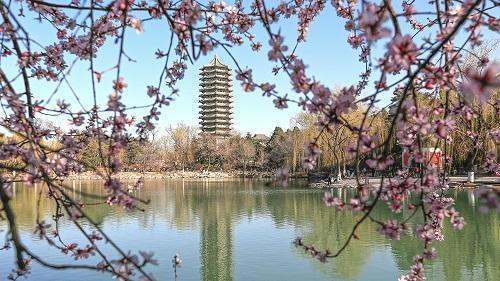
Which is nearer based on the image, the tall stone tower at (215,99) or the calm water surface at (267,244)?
the calm water surface at (267,244)

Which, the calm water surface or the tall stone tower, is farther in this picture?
the tall stone tower

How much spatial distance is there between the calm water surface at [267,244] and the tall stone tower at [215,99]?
3780 centimetres

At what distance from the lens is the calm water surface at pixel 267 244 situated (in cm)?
880

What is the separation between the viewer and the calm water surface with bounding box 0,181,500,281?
880cm

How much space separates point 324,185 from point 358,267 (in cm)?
1918

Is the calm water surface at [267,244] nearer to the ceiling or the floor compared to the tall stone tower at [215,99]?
nearer to the floor

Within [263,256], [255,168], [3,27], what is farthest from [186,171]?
[3,27]

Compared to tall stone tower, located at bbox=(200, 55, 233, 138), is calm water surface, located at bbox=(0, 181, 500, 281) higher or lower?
lower

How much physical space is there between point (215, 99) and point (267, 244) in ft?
148

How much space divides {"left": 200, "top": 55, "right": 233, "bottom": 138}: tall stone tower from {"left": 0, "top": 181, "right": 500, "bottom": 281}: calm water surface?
124 feet

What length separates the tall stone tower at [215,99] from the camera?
55656 mm

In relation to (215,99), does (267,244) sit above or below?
below

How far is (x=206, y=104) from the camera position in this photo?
56.5 m

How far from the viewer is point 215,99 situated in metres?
55.7
